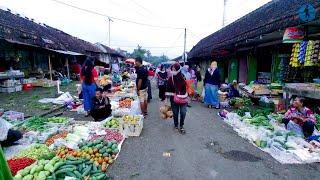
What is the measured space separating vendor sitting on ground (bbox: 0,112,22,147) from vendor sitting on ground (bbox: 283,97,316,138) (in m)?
6.94

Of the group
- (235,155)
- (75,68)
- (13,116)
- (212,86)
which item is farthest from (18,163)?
(75,68)

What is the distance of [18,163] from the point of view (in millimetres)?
4863

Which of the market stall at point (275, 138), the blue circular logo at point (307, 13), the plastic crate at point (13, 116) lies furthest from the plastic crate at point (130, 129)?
the blue circular logo at point (307, 13)

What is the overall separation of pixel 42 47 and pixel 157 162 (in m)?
15.6

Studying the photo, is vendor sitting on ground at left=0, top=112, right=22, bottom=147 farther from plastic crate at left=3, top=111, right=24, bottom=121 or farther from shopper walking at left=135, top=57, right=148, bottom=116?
shopper walking at left=135, top=57, right=148, bottom=116

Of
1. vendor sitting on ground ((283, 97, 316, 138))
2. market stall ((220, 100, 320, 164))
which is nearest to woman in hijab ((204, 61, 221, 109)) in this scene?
market stall ((220, 100, 320, 164))

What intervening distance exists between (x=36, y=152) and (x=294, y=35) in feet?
30.3

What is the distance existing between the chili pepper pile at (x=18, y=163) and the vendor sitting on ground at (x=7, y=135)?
105 cm

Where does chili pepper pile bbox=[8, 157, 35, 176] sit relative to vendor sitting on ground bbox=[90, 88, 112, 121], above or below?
below

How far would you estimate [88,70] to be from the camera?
945 cm

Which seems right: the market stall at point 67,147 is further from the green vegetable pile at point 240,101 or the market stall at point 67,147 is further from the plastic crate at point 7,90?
the plastic crate at point 7,90

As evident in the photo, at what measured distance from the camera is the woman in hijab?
1198cm

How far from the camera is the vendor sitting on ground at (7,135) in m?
5.77

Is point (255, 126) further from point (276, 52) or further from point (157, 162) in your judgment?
point (276, 52)
